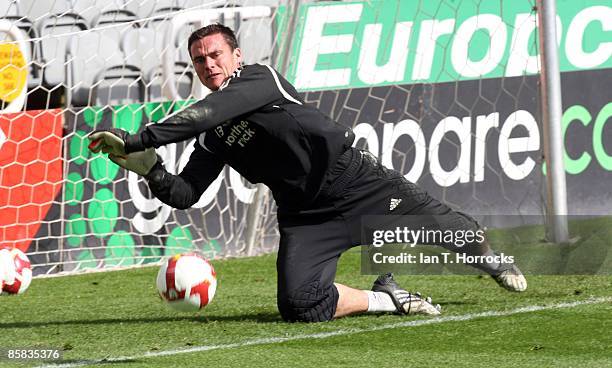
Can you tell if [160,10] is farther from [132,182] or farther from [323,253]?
[323,253]

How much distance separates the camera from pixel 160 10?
10.1 meters

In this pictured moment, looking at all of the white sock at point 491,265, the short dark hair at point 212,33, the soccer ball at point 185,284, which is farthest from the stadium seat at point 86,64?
the white sock at point 491,265

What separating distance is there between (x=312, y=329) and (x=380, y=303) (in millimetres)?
527

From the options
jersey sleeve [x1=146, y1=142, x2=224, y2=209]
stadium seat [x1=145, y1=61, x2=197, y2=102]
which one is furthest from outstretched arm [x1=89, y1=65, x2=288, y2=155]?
stadium seat [x1=145, y1=61, x2=197, y2=102]

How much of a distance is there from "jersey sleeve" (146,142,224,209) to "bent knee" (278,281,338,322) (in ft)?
2.30

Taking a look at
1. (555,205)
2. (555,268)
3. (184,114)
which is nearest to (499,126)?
(555,205)

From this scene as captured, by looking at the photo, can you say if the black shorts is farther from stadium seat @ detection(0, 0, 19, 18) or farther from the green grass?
stadium seat @ detection(0, 0, 19, 18)

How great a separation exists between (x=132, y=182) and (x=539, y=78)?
3.12 metres

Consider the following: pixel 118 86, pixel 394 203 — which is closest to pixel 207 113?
pixel 394 203

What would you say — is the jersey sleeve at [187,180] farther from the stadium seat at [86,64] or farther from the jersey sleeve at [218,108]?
the stadium seat at [86,64]

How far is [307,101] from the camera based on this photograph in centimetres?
1027

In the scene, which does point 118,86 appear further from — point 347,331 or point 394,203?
point 347,331

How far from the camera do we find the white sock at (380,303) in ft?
20.7

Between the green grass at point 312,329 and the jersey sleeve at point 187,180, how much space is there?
24.3 inches
